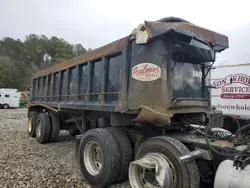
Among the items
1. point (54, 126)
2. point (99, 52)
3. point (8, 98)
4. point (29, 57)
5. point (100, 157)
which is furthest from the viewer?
point (29, 57)

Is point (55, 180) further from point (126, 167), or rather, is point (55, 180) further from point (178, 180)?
point (178, 180)

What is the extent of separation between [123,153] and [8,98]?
29.6 m

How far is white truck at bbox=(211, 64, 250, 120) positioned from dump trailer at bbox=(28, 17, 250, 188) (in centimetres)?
295

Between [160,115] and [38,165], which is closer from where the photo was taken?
[160,115]

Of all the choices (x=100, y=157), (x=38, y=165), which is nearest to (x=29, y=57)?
(x=38, y=165)

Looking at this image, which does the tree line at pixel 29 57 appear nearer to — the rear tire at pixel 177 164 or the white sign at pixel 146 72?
the white sign at pixel 146 72

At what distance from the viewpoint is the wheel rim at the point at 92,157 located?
3.94m

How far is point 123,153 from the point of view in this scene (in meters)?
3.55

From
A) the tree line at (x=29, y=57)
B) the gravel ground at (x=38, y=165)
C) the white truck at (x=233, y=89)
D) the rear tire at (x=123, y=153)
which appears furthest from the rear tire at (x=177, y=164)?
the tree line at (x=29, y=57)

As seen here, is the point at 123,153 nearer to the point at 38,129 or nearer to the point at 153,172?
the point at 153,172

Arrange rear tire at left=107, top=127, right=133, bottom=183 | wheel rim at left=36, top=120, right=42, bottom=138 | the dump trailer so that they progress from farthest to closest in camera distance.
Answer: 1. wheel rim at left=36, top=120, right=42, bottom=138
2. rear tire at left=107, top=127, right=133, bottom=183
3. the dump trailer

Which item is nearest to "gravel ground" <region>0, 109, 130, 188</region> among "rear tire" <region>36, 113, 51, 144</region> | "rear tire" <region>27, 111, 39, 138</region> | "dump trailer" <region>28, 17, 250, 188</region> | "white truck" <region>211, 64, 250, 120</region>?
"rear tire" <region>36, 113, 51, 144</region>

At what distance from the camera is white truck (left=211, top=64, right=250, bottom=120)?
6520mm

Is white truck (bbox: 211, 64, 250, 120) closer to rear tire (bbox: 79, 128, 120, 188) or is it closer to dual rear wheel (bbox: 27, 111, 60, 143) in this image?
rear tire (bbox: 79, 128, 120, 188)
